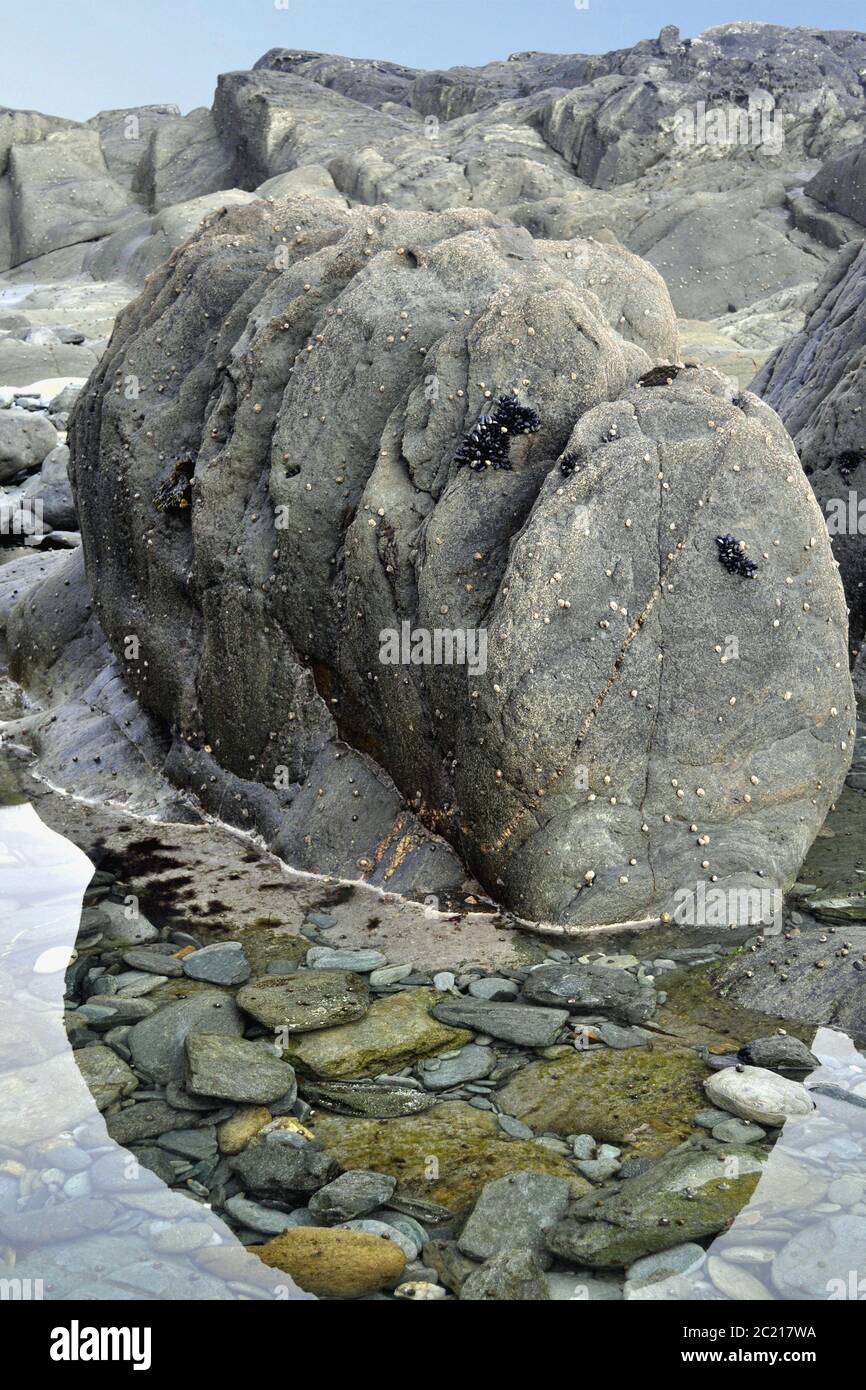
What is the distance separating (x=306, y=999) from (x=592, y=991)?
6.53ft

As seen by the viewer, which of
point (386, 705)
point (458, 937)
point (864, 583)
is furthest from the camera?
point (864, 583)

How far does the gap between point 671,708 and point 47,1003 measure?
202 inches

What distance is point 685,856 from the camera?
9898 mm

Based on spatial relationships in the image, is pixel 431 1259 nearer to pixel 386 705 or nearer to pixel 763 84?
pixel 386 705

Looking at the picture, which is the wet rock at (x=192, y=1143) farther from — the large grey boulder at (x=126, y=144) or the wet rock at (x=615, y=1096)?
the large grey boulder at (x=126, y=144)

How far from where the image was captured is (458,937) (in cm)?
967

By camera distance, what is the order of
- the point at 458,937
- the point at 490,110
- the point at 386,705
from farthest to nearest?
1. the point at 490,110
2. the point at 386,705
3. the point at 458,937

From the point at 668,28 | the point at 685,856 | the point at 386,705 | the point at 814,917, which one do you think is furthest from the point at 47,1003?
the point at 668,28

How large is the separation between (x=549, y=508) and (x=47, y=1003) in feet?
17.1

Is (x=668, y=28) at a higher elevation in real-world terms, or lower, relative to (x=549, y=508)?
higher

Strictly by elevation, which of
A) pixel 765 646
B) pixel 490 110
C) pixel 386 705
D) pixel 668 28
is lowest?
pixel 386 705

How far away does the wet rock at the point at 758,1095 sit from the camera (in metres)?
7.27

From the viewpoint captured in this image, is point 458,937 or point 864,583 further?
point 864,583

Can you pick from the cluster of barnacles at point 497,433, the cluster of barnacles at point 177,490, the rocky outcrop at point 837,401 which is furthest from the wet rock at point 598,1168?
the rocky outcrop at point 837,401
